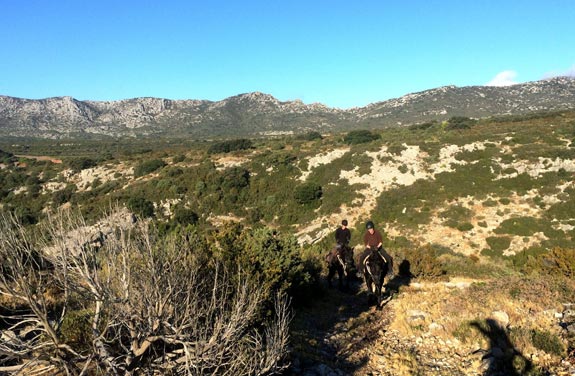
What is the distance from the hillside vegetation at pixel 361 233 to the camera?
693cm

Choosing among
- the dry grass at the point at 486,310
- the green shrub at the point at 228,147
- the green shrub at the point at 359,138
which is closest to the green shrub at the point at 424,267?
the dry grass at the point at 486,310

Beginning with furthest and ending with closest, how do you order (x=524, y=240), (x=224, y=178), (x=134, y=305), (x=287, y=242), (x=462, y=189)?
(x=224, y=178)
(x=462, y=189)
(x=524, y=240)
(x=287, y=242)
(x=134, y=305)

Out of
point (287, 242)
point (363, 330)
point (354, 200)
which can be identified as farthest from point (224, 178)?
point (363, 330)

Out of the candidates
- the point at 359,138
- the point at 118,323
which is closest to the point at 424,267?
the point at 118,323

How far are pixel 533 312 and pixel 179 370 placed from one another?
28.7ft

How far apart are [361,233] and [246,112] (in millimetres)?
149236

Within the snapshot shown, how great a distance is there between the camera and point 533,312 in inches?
345

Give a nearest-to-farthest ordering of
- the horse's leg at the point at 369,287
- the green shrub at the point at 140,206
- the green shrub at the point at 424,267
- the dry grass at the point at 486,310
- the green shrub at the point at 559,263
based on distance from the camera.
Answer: the dry grass at the point at 486,310 → the horse's leg at the point at 369,287 → the green shrub at the point at 559,263 → the green shrub at the point at 424,267 → the green shrub at the point at 140,206

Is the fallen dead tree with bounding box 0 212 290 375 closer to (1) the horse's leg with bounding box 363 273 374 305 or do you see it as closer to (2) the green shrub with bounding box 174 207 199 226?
(1) the horse's leg with bounding box 363 273 374 305

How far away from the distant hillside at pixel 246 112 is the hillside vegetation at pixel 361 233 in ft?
272

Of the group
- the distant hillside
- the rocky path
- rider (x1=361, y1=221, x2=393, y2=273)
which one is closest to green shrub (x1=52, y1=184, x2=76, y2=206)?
the rocky path

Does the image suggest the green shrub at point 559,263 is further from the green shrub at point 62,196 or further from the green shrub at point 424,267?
the green shrub at point 62,196

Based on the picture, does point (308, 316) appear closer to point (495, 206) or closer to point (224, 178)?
point (495, 206)

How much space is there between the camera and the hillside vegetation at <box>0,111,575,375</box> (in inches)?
273
